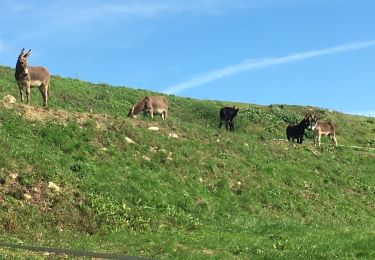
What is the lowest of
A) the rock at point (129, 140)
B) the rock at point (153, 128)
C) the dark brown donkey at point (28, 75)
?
the rock at point (129, 140)

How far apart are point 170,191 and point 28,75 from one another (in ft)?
33.3

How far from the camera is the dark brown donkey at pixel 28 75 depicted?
93.1 feet

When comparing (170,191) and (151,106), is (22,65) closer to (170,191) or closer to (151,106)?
(170,191)

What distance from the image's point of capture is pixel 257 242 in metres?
19.2

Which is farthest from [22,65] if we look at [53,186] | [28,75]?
[53,186]

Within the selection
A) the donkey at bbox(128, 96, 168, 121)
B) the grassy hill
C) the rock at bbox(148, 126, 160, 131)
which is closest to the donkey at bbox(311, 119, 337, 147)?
the grassy hill

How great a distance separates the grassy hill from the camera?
18.6 m

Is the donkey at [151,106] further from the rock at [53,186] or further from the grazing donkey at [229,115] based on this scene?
the rock at [53,186]

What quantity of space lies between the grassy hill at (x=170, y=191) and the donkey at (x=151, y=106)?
4.36 metres

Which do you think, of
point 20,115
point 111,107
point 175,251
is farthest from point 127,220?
point 111,107

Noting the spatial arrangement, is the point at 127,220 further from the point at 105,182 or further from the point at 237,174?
the point at 237,174

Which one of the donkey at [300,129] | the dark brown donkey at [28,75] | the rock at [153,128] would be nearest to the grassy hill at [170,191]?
the rock at [153,128]

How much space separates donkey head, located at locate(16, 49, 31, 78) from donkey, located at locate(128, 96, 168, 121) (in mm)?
11266

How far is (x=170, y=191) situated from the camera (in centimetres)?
2533
